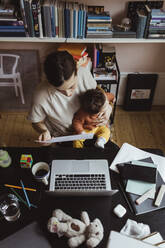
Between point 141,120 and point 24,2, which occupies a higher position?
point 24,2

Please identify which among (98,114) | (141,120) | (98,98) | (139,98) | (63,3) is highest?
(63,3)

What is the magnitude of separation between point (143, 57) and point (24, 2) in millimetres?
1364

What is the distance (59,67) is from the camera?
1.20 meters

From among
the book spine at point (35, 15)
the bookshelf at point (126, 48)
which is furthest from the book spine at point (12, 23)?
the bookshelf at point (126, 48)

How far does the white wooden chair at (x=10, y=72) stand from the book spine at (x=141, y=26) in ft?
4.17

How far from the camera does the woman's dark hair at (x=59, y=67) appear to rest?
1.20 meters

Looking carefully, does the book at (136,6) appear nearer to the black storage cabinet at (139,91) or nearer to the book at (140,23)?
the book at (140,23)

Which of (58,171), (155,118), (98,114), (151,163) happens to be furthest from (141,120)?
(58,171)

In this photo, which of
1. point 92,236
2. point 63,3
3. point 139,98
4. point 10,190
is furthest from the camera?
point 139,98

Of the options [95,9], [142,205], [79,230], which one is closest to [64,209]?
[79,230]

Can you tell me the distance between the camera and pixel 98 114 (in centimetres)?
158

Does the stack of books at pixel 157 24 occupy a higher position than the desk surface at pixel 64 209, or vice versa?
the stack of books at pixel 157 24

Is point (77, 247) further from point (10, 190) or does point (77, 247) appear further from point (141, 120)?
point (141, 120)

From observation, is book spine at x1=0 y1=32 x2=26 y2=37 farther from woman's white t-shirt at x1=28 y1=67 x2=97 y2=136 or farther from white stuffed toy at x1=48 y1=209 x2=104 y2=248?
white stuffed toy at x1=48 y1=209 x2=104 y2=248
